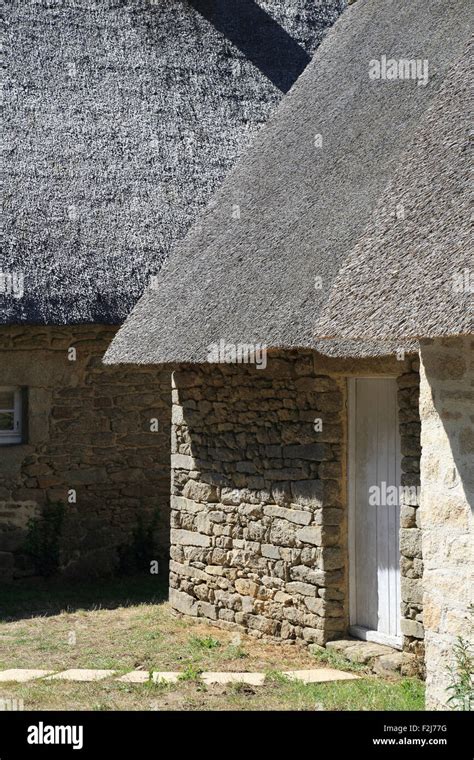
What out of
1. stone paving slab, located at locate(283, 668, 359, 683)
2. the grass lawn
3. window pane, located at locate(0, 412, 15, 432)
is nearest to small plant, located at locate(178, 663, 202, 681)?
the grass lawn

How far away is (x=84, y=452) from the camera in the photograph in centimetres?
1125

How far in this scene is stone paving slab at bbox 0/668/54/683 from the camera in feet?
25.2

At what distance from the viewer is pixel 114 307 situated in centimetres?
1076

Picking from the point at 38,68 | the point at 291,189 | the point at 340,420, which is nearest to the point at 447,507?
the point at 340,420

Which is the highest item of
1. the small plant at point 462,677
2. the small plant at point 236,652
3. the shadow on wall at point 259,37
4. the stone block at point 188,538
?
the shadow on wall at point 259,37

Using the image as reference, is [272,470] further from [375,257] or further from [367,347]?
[375,257]

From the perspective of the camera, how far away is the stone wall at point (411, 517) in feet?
24.4

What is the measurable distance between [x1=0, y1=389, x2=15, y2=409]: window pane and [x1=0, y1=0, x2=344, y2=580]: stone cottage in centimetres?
1

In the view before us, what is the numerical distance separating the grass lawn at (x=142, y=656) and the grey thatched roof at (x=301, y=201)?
2.10 m

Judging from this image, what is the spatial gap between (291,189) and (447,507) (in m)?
4.48

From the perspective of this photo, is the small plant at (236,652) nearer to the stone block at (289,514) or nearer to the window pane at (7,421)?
the stone block at (289,514)

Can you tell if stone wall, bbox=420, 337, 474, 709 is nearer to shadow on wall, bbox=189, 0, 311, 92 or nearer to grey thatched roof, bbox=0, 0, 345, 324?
grey thatched roof, bbox=0, 0, 345, 324

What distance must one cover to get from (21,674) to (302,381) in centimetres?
275

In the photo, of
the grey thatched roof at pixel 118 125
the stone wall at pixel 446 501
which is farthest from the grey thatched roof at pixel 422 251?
the grey thatched roof at pixel 118 125
